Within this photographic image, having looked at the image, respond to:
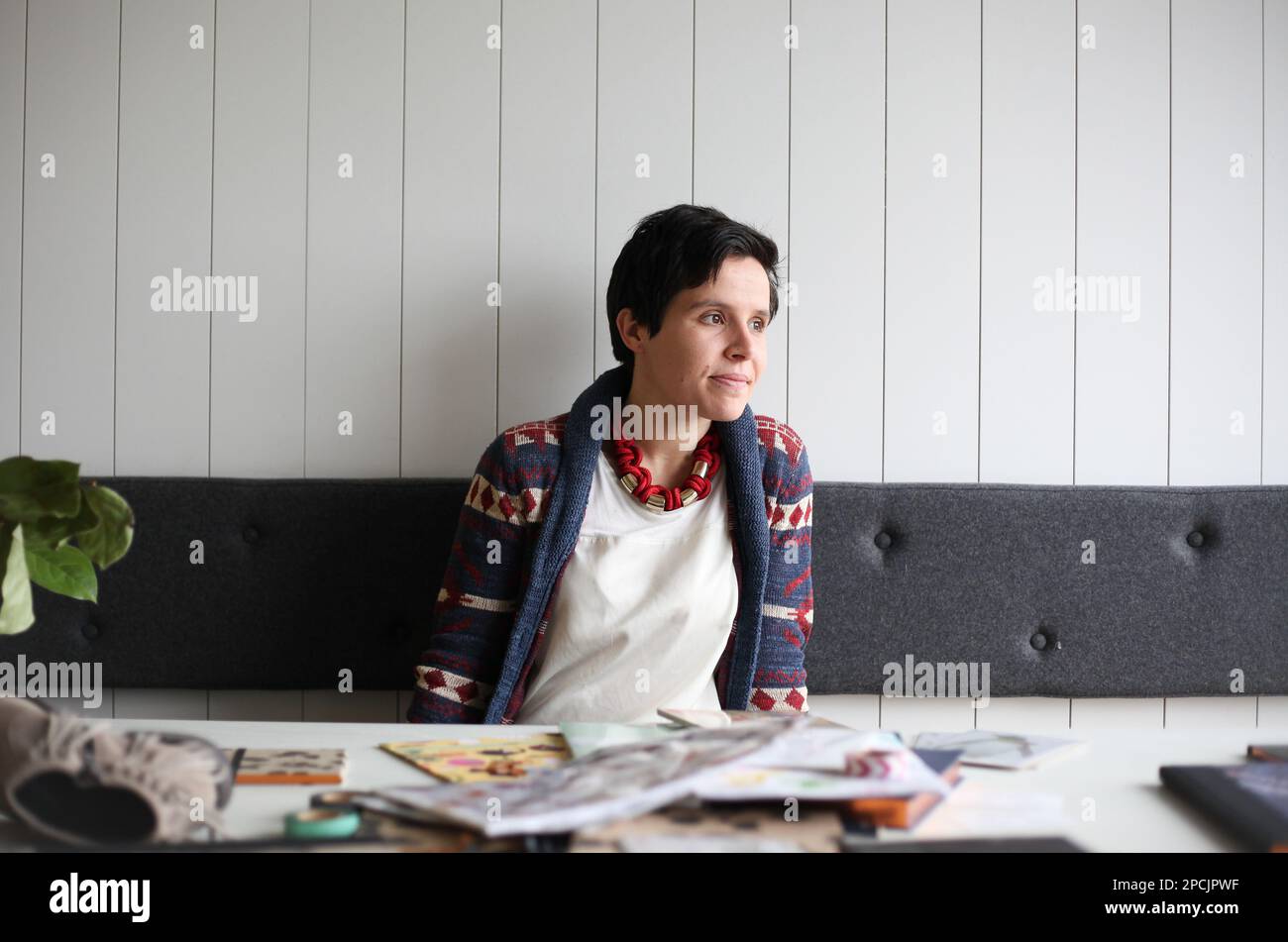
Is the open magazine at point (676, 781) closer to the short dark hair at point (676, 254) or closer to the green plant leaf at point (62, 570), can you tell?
the green plant leaf at point (62, 570)

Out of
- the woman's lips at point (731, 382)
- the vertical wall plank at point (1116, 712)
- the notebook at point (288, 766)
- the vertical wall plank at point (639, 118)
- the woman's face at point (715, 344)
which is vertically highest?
the vertical wall plank at point (639, 118)

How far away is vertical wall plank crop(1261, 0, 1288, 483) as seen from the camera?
174 centimetres

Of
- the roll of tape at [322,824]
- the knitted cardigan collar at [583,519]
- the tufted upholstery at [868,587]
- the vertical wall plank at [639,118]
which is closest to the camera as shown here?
the roll of tape at [322,824]

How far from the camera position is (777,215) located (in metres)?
1.69

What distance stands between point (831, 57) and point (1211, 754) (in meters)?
1.29

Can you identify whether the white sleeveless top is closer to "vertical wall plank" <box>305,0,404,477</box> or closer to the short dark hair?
the short dark hair

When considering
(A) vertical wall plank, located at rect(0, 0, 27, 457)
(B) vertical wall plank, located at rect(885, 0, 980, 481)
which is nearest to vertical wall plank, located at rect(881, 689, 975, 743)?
(B) vertical wall plank, located at rect(885, 0, 980, 481)

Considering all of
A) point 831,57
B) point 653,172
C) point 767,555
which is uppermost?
point 831,57

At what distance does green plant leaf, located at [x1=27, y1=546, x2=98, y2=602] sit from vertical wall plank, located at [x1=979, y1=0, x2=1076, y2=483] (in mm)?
1398

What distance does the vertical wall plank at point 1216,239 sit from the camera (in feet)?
5.67

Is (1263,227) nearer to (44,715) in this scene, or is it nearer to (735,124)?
(735,124)

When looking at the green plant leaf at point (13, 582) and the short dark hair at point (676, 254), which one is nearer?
the green plant leaf at point (13, 582)

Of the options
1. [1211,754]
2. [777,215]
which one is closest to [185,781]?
[1211,754]

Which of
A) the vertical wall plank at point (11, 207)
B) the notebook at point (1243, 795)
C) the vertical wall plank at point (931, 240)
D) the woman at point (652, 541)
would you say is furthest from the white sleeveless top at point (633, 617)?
the vertical wall plank at point (11, 207)
